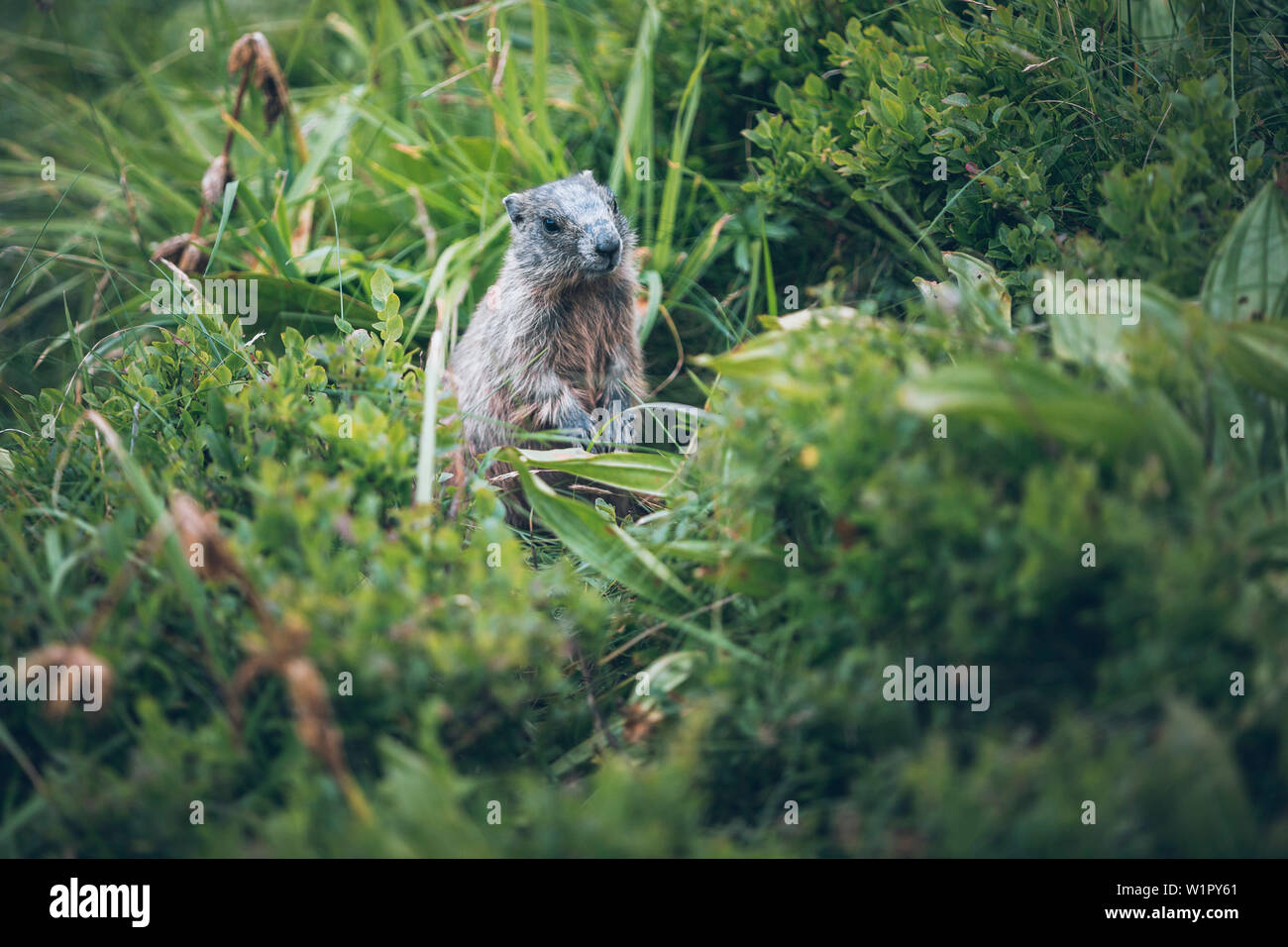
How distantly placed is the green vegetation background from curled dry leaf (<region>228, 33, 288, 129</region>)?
3.74ft

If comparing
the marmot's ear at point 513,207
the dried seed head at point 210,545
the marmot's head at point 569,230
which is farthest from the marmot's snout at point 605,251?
the dried seed head at point 210,545

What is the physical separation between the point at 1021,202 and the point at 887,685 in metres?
2.19

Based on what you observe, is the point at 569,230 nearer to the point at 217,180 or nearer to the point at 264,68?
the point at 217,180

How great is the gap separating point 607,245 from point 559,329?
0.54 metres

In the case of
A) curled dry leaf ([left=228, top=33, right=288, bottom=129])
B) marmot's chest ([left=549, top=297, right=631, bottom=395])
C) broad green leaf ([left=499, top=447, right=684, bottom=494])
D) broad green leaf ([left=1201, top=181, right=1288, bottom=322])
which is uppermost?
curled dry leaf ([left=228, top=33, right=288, bottom=129])

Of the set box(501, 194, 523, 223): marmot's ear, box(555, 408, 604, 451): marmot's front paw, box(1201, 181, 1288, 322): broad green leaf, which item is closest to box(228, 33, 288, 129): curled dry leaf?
box(501, 194, 523, 223): marmot's ear

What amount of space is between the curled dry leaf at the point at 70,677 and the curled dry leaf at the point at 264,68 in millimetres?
3578

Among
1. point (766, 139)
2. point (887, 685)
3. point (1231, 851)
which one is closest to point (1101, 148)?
point (766, 139)

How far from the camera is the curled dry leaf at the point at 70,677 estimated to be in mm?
2236

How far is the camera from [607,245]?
415 centimetres

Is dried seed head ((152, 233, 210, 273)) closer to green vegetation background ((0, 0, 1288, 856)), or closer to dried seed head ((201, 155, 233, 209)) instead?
dried seed head ((201, 155, 233, 209))

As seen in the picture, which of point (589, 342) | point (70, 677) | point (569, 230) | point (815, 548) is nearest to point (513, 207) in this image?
point (569, 230)

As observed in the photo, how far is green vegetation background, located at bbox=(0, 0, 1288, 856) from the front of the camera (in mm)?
2131
